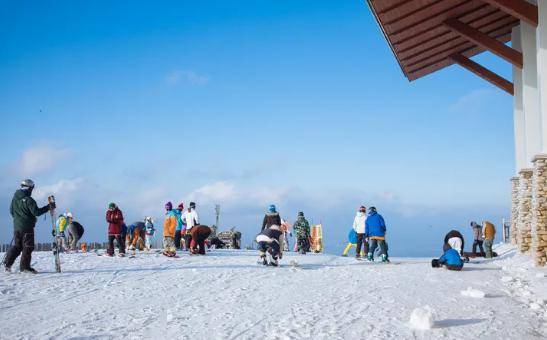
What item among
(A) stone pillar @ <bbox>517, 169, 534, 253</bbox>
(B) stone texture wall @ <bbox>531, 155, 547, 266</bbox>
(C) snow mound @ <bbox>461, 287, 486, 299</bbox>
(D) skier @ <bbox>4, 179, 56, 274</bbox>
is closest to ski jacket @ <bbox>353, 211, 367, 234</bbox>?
(A) stone pillar @ <bbox>517, 169, 534, 253</bbox>

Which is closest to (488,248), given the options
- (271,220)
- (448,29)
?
(448,29)

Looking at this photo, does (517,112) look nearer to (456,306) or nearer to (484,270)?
(484,270)

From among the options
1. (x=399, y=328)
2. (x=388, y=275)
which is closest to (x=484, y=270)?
(x=388, y=275)

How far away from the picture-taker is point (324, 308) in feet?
22.9

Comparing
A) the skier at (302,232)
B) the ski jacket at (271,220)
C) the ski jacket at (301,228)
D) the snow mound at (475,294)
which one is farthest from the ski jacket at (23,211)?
the ski jacket at (301,228)

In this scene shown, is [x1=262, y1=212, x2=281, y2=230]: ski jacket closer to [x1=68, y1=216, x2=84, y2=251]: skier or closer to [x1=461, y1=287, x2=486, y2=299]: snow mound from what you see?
[x1=461, y1=287, x2=486, y2=299]: snow mound

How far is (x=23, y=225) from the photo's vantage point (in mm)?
10391

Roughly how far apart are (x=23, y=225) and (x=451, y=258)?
31.0ft

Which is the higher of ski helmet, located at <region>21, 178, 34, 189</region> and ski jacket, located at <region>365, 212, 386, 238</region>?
ski helmet, located at <region>21, 178, 34, 189</region>

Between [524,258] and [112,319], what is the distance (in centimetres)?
1193

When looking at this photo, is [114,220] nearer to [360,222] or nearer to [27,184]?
[27,184]

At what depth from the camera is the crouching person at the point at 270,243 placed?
41.8 ft

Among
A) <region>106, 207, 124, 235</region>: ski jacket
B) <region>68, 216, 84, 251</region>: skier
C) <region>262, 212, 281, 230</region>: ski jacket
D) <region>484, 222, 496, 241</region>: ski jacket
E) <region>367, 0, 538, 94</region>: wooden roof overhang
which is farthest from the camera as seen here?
<region>68, 216, 84, 251</region>: skier

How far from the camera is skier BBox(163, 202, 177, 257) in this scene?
1533 cm
